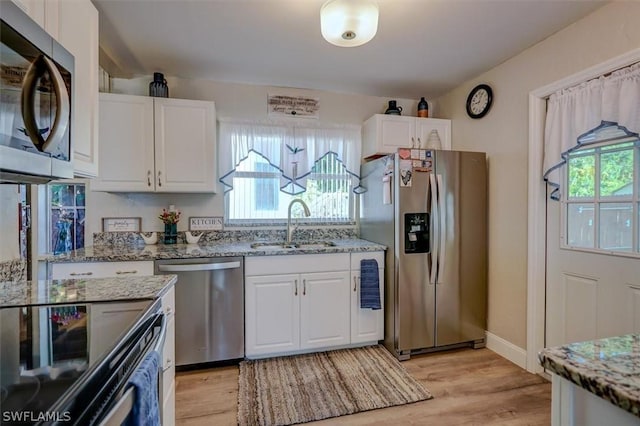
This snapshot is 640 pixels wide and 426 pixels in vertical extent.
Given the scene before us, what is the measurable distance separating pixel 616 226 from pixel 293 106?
269 centimetres

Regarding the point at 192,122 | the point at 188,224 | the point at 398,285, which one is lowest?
the point at 398,285

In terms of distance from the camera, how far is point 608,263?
188 cm

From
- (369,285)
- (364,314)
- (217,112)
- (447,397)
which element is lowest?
(447,397)

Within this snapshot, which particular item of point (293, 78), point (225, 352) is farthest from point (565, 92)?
point (225, 352)

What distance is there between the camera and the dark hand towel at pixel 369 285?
261 centimetres

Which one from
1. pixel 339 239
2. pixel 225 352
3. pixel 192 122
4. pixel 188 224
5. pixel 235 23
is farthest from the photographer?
pixel 339 239

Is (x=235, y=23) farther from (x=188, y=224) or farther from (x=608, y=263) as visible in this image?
(x=608, y=263)

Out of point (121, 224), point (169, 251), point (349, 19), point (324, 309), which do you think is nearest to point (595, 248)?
point (324, 309)

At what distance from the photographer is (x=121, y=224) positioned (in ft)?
8.91

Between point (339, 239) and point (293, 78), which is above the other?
point (293, 78)

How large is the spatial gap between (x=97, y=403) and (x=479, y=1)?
2468mm

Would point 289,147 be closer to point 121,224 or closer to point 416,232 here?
point 416,232

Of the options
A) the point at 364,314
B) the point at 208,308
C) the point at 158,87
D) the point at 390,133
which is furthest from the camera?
the point at 390,133

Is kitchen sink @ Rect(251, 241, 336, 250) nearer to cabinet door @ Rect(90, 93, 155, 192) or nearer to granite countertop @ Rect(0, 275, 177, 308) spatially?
cabinet door @ Rect(90, 93, 155, 192)
